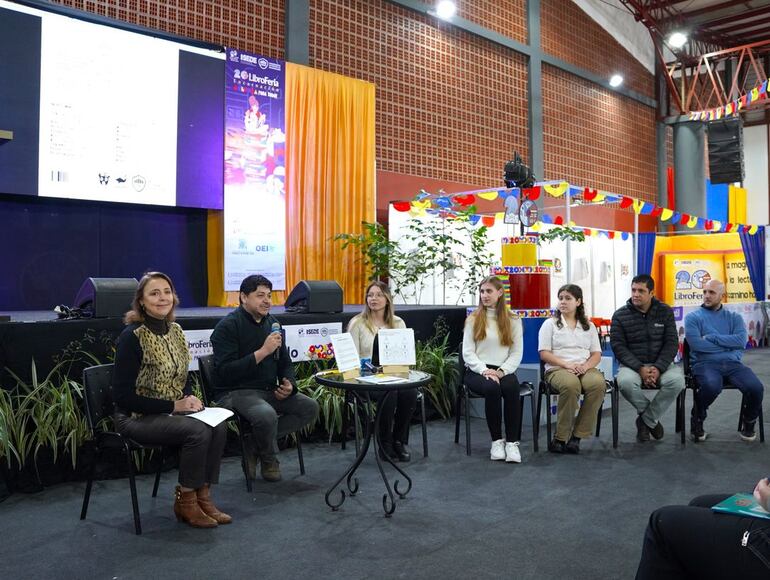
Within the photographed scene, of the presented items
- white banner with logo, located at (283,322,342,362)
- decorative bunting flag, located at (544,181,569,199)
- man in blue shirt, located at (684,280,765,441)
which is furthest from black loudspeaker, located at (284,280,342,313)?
decorative bunting flag, located at (544,181,569,199)

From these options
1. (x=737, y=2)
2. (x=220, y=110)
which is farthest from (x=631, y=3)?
(x=220, y=110)

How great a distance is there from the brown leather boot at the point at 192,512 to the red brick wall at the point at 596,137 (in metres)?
8.08

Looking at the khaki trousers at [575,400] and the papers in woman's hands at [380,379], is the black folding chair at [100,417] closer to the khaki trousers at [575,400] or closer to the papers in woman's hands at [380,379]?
the papers in woman's hands at [380,379]

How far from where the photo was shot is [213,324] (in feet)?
13.5

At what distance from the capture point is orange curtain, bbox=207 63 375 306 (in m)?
6.54

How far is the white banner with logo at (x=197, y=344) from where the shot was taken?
3973 millimetres

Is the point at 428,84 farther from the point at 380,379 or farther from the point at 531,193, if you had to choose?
the point at 380,379

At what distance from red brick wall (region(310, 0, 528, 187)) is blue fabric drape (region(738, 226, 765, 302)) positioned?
399cm

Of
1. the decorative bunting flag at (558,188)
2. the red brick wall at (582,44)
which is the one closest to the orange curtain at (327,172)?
the decorative bunting flag at (558,188)

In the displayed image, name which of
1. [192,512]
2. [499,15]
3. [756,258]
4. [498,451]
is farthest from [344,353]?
[756,258]

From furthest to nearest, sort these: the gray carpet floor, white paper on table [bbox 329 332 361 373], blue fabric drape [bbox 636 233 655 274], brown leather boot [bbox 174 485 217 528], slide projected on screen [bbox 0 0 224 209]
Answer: blue fabric drape [bbox 636 233 655 274] < slide projected on screen [bbox 0 0 224 209] < white paper on table [bbox 329 332 361 373] < brown leather boot [bbox 174 485 217 528] < the gray carpet floor

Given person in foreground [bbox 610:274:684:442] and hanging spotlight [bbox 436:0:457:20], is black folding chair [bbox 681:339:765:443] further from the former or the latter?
hanging spotlight [bbox 436:0:457:20]

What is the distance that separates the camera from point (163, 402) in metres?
2.81

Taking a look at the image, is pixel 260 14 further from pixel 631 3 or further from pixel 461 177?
pixel 631 3
